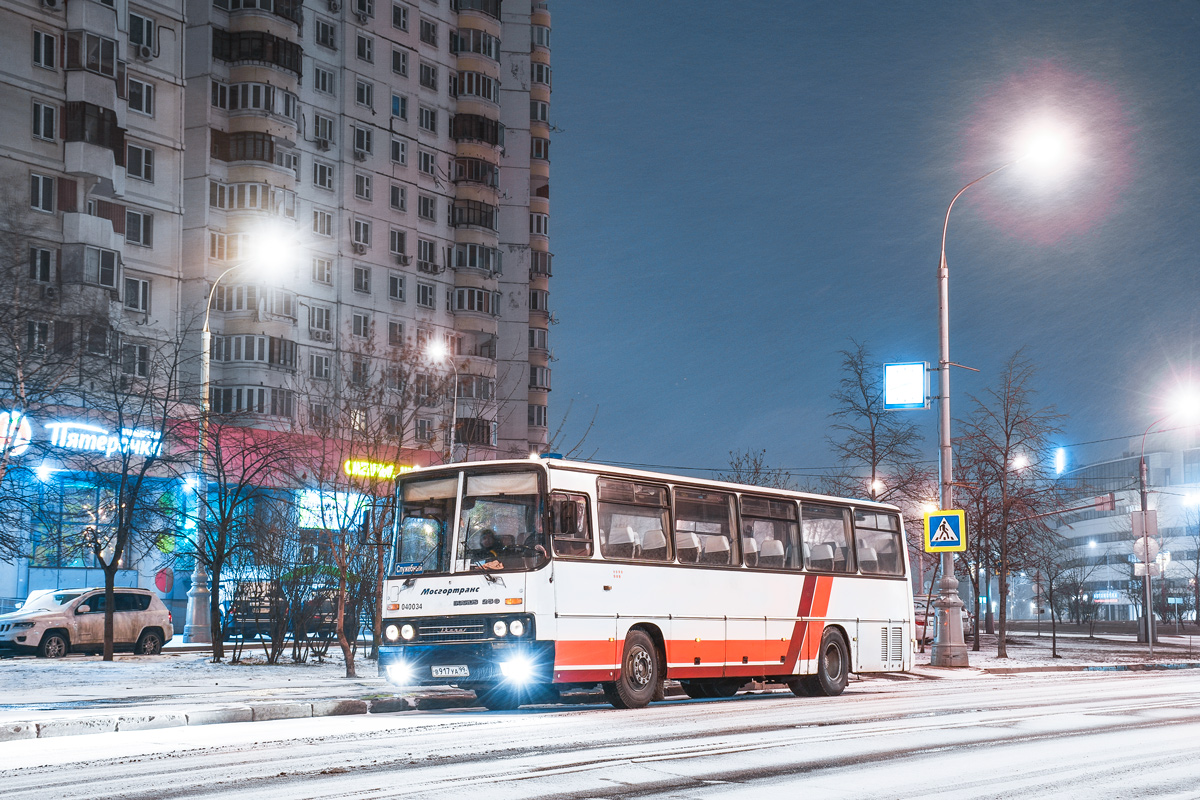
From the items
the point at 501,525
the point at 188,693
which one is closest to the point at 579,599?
the point at 501,525

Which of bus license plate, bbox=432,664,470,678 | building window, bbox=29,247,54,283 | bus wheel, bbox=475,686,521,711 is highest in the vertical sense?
building window, bbox=29,247,54,283

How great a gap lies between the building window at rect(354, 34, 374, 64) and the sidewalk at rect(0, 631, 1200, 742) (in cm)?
4836

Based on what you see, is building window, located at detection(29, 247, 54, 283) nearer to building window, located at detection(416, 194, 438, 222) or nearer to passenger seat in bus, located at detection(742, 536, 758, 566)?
building window, located at detection(416, 194, 438, 222)

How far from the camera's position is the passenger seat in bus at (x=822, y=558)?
21.3 m

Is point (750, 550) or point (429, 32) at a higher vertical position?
point (429, 32)

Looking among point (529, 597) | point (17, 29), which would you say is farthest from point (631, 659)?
point (17, 29)

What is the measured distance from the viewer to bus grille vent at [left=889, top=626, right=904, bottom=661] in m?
23.0

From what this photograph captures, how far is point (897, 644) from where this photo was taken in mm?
23141

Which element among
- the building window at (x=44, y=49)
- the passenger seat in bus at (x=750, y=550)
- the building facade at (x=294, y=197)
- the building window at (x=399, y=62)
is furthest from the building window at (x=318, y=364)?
the passenger seat in bus at (x=750, y=550)

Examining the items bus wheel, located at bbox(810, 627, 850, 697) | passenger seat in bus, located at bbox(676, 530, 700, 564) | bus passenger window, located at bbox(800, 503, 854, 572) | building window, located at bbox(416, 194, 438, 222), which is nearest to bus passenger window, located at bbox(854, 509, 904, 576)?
bus passenger window, located at bbox(800, 503, 854, 572)

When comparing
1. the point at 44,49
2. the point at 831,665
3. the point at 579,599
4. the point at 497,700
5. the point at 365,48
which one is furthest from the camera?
the point at 365,48

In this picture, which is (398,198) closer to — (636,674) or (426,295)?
(426,295)

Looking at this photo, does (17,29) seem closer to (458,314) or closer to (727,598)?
(458,314)

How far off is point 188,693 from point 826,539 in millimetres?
10258
